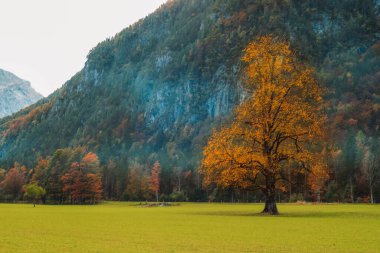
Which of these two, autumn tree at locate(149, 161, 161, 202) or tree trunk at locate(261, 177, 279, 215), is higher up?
autumn tree at locate(149, 161, 161, 202)

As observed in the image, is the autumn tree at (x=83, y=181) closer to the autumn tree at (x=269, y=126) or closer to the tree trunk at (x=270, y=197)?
the autumn tree at (x=269, y=126)

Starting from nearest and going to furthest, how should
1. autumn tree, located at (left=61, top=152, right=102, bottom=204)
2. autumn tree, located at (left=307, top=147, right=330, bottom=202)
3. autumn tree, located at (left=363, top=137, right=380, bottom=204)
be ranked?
autumn tree, located at (left=307, top=147, right=330, bottom=202) < autumn tree, located at (left=363, top=137, right=380, bottom=204) < autumn tree, located at (left=61, top=152, right=102, bottom=204)

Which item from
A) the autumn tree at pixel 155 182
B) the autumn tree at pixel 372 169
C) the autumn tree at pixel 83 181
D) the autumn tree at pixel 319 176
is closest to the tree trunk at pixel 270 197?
the autumn tree at pixel 319 176

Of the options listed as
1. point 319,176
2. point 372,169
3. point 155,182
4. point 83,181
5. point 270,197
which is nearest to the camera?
point 319,176

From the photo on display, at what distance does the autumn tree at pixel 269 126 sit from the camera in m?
47.1

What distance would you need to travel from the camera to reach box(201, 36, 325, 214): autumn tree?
47.1 m

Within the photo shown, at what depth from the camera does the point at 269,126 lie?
160 feet

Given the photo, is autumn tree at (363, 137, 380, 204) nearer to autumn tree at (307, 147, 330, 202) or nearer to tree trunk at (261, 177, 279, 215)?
autumn tree at (307, 147, 330, 202)

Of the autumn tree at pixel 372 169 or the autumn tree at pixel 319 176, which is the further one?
the autumn tree at pixel 372 169

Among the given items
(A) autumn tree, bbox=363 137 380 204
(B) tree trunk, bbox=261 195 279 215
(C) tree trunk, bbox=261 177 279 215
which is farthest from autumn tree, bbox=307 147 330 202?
(A) autumn tree, bbox=363 137 380 204

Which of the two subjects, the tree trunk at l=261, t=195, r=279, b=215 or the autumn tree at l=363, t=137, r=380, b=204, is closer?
the tree trunk at l=261, t=195, r=279, b=215

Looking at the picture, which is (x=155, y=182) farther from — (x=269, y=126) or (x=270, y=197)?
(x=269, y=126)
